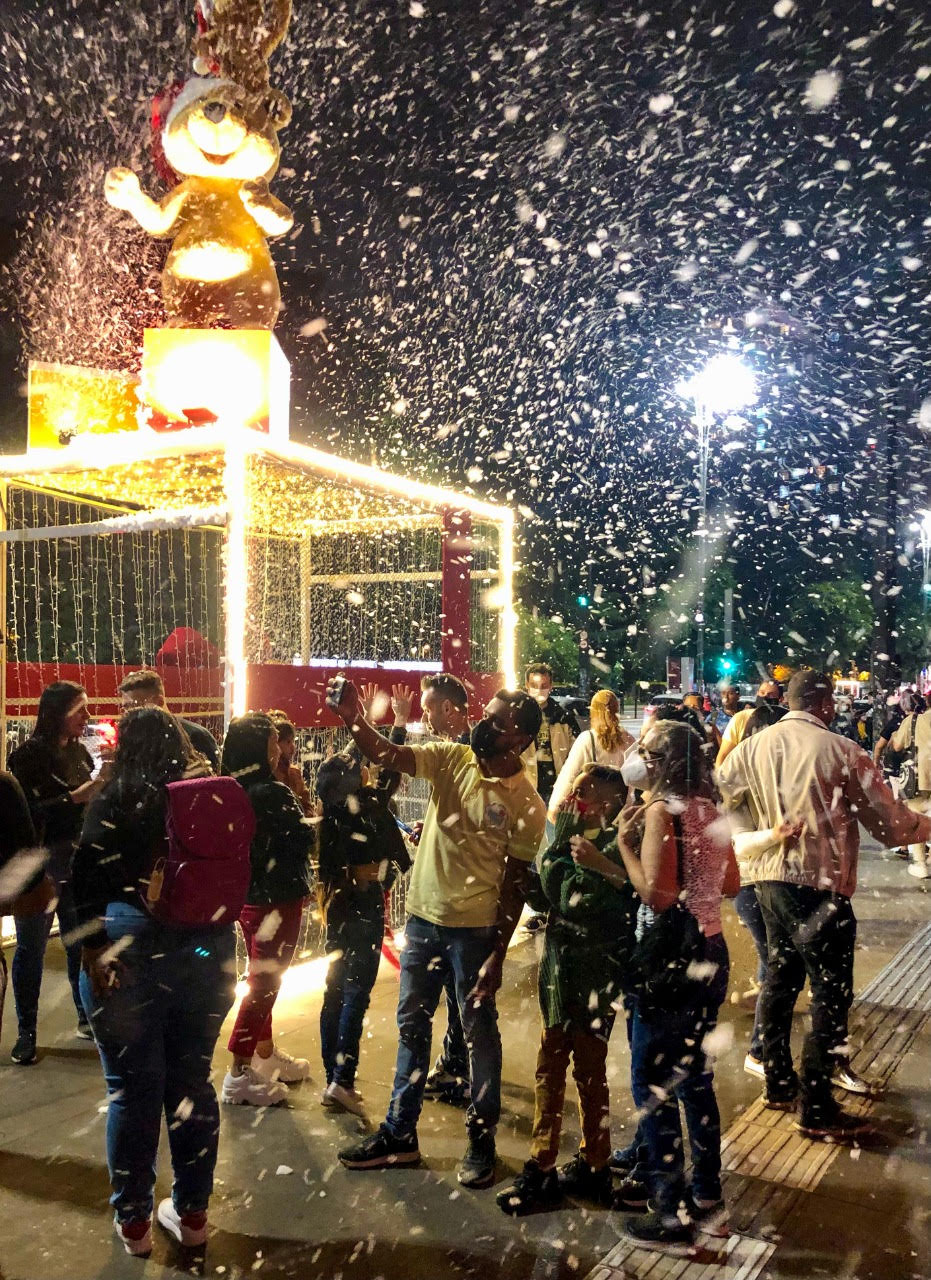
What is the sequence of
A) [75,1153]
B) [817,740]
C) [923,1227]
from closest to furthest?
[923,1227] → [75,1153] → [817,740]

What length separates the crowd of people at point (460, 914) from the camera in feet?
10.5

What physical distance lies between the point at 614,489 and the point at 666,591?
27.0 feet

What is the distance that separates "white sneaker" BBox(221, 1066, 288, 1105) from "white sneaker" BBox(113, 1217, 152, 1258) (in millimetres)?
1129

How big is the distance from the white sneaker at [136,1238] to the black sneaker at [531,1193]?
1175 mm

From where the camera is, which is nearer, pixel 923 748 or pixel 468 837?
pixel 468 837

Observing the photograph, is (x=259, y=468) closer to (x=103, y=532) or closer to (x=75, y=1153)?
(x=103, y=532)

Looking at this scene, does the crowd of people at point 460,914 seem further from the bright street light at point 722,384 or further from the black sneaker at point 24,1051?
the bright street light at point 722,384

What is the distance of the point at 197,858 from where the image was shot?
10.4ft

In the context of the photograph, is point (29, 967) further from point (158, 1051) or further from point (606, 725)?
point (606, 725)

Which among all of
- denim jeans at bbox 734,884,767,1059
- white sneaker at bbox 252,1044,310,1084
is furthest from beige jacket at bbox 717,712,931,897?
white sneaker at bbox 252,1044,310,1084

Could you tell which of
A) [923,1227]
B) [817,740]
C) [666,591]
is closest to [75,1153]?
[923,1227]

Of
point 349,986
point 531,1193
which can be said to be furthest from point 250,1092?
point 531,1193

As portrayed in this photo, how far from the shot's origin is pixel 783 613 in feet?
131

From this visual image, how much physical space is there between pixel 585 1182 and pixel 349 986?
1.25 metres
